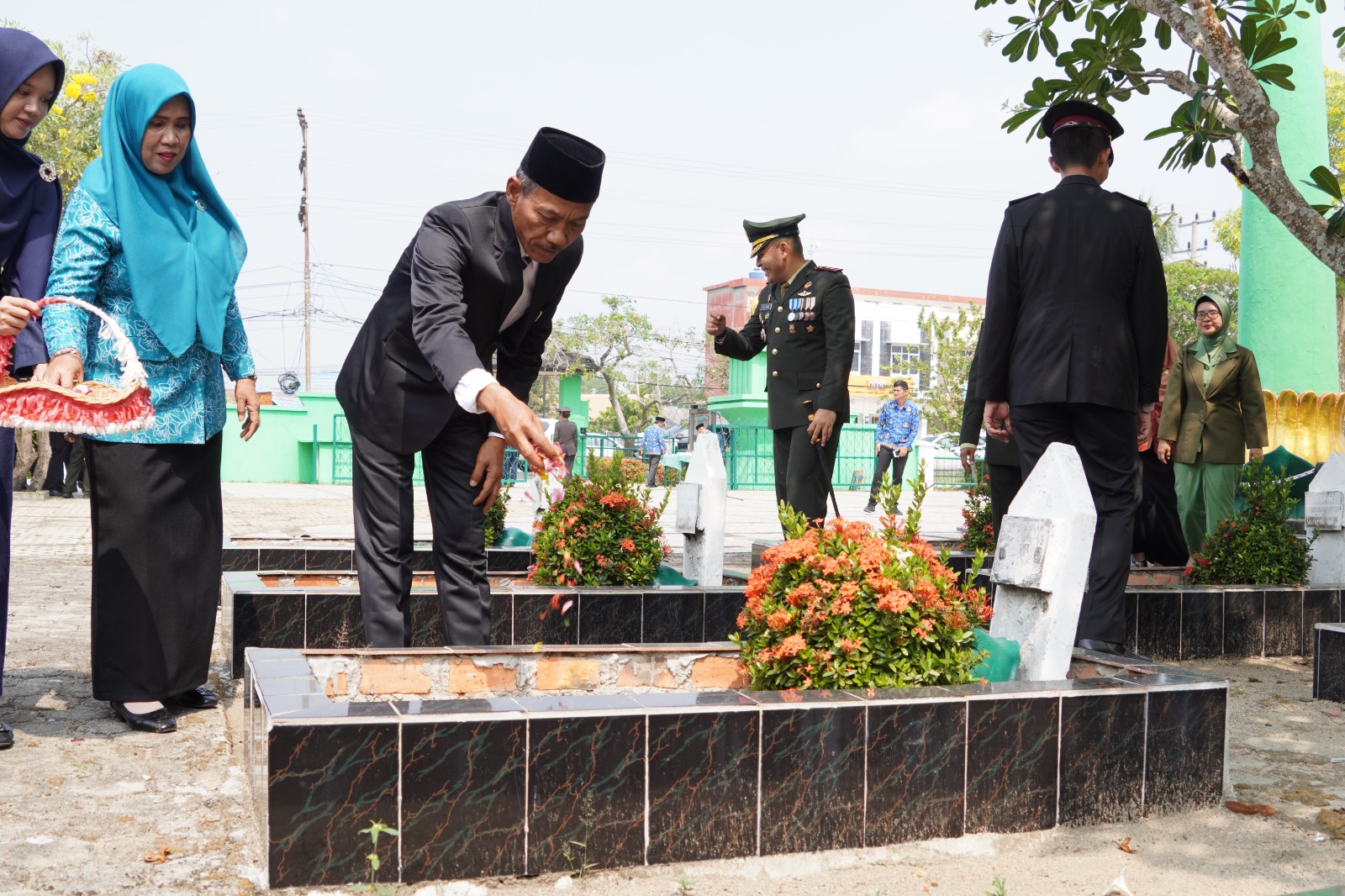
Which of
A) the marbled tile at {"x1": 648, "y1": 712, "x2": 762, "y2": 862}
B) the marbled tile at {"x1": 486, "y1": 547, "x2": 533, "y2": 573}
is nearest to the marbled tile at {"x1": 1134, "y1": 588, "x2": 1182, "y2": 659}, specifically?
the marbled tile at {"x1": 486, "y1": 547, "x2": 533, "y2": 573}

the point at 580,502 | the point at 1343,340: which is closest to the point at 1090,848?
the point at 580,502

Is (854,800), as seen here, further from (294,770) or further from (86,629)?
(86,629)

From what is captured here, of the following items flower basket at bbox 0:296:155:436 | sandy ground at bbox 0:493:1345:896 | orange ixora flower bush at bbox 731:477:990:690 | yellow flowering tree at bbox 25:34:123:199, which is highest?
yellow flowering tree at bbox 25:34:123:199

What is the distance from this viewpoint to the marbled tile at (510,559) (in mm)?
7000

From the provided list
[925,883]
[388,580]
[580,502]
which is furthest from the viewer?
[580,502]

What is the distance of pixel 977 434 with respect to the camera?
733cm

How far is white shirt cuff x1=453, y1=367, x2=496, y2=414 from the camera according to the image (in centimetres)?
303

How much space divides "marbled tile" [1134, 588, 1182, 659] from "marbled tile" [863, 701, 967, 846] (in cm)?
325

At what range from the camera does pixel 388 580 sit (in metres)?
3.81

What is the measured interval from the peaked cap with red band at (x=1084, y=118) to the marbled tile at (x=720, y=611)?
2.47 metres

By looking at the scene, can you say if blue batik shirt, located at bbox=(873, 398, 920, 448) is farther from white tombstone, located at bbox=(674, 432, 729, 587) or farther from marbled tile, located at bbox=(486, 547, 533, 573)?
white tombstone, located at bbox=(674, 432, 729, 587)

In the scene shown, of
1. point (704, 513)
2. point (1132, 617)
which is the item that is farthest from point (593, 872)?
point (1132, 617)

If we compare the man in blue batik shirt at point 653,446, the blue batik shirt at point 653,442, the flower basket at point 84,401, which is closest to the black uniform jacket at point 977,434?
the flower basket at point 84,401

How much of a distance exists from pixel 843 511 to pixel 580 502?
1358 centimetres
